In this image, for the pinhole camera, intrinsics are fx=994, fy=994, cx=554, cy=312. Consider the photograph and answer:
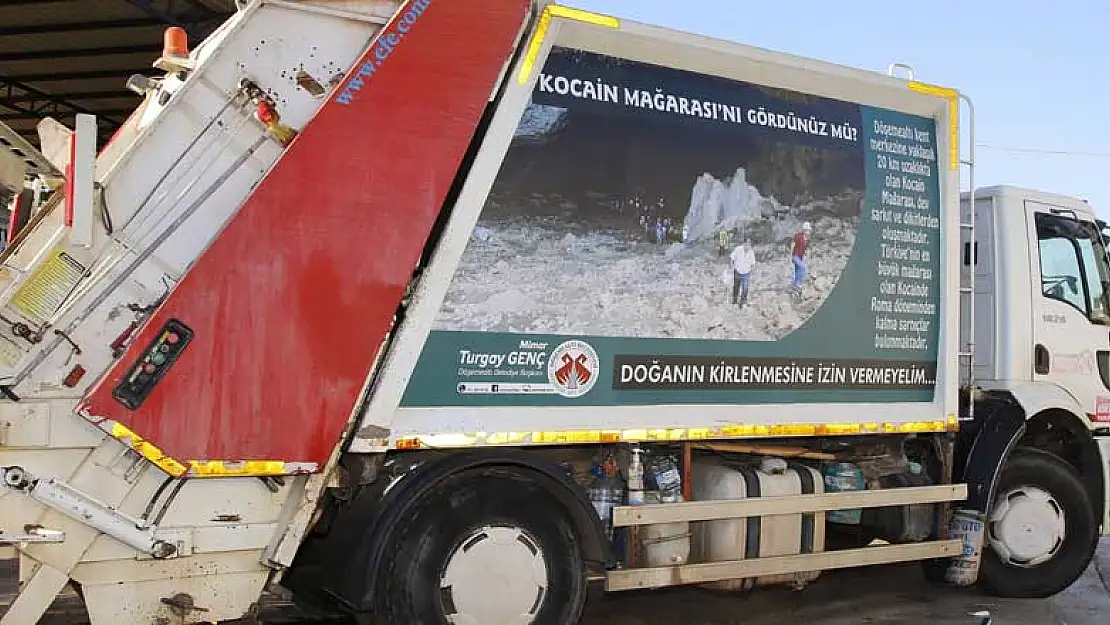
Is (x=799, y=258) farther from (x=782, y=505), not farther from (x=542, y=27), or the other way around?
(x=542, y=27)

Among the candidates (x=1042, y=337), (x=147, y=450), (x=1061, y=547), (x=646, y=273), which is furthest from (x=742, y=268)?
(x=1061, y=547)

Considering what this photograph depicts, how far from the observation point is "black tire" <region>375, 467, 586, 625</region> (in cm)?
427

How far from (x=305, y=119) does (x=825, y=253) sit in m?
2.98

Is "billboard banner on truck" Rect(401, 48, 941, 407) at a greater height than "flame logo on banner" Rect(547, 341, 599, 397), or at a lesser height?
greater

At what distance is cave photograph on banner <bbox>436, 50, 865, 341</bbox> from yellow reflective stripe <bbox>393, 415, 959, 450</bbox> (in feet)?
1.59

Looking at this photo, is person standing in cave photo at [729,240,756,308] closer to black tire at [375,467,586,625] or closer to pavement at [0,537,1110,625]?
black tire at [375,467,586,625]

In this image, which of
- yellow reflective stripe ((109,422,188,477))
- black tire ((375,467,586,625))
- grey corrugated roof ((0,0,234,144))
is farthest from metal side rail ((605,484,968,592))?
grey corrugated roof ((0,0,234,144))

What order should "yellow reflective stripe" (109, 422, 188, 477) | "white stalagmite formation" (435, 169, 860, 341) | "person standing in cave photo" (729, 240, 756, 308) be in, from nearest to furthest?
"yellow reflective stripe" (109, 422, 188, 477)
"white stalagmite formation" (435, 169, 860, 341)
"person standing in cave photo" (729, 240, 756, 308)

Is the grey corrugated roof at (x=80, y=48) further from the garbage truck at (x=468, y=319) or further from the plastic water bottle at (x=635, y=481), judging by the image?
the plastic water bottle at (x=635, y=481)

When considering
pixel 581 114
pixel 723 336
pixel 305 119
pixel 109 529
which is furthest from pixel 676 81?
pixel 109 529

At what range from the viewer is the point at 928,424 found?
239 inches

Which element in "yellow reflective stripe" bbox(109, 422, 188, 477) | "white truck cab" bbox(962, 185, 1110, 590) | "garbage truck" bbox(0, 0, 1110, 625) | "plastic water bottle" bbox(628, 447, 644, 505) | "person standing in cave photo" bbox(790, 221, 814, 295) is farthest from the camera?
"white truck cab" bbox(962, 185, 1110, 590)

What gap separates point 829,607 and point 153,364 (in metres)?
4.53

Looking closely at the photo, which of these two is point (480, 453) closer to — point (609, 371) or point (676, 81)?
point (609, 371)
